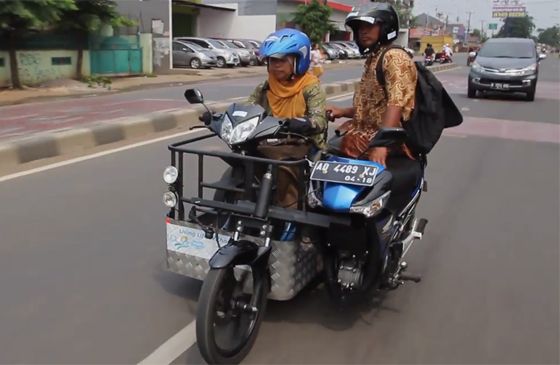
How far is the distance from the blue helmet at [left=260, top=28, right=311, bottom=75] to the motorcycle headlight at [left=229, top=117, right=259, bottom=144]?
41 centimetres

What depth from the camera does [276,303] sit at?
11.5ft

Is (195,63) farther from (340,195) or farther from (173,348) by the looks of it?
(340,195)

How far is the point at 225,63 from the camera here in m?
28.6

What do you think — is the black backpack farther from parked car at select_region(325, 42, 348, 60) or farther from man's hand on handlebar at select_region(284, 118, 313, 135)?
parked car at select_region(325, 42, 348, 60)

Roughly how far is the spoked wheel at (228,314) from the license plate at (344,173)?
56cm

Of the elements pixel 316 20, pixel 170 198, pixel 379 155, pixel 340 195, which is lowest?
pixel 170 198

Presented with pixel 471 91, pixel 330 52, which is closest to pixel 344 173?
pixel 471 91

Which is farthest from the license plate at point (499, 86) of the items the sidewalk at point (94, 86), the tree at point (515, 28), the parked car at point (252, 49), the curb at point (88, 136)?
the tree at point (515, 28)

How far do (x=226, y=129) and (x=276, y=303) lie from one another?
1106 millimetres

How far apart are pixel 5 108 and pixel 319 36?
2976 cm

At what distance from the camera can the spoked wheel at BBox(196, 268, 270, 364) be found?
8.64 ft

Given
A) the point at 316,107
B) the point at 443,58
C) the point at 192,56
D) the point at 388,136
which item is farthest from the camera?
the point at 443,58

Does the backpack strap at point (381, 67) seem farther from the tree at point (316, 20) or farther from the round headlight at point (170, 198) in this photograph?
the tree at point (316, 20)

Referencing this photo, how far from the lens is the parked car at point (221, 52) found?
93.3ft
